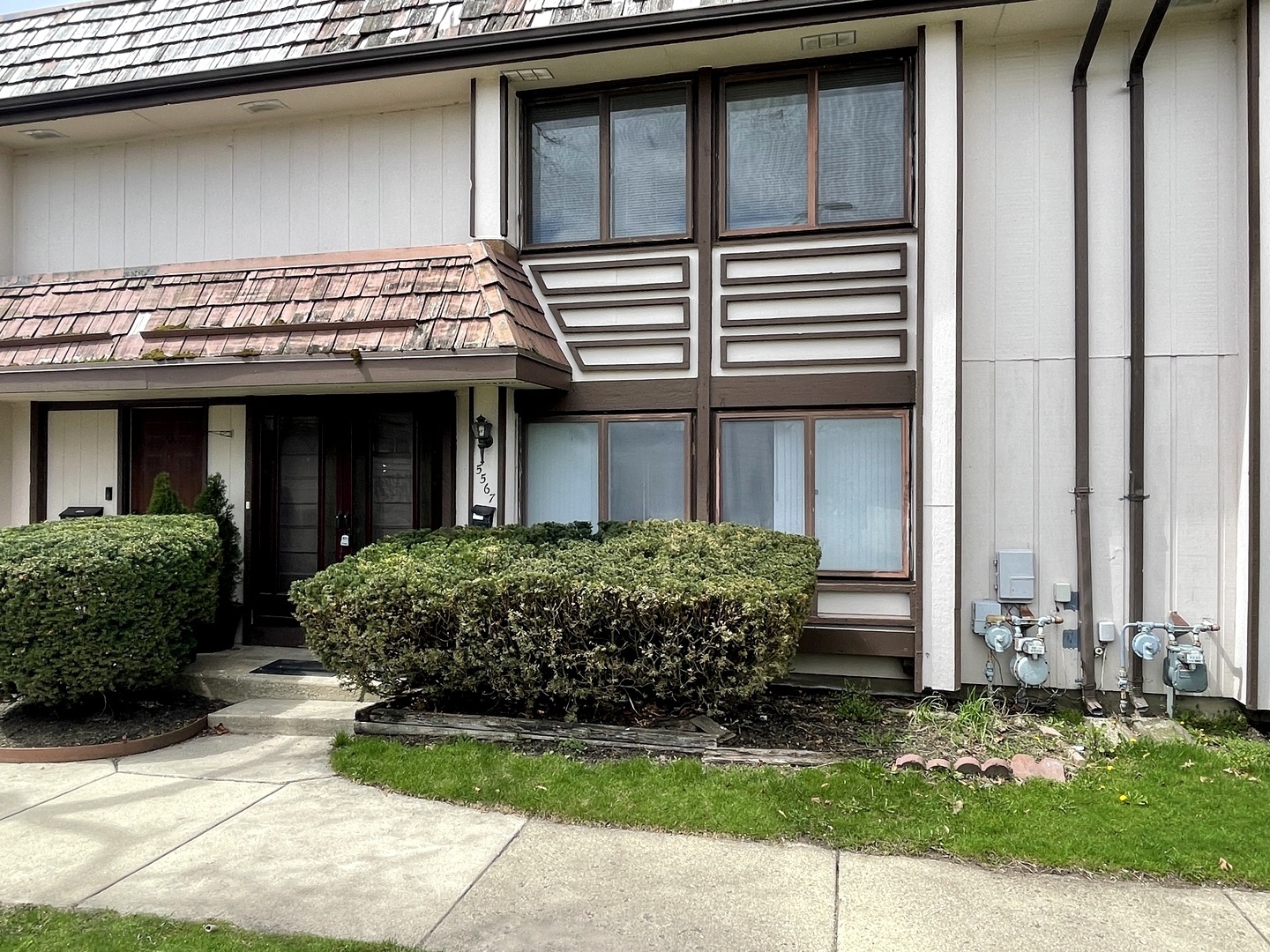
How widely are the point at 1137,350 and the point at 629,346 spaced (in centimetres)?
373

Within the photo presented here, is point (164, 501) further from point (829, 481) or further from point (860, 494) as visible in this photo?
point (860, 494)

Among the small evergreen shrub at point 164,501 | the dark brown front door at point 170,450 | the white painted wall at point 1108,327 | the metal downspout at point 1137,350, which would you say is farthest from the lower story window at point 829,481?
the dark brown front door at point 170,450

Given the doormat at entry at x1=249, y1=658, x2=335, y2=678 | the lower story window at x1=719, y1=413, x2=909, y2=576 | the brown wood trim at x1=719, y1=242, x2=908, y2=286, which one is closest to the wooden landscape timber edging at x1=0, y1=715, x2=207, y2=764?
Answer: the doormat at entry at x1=249, y1=658, x2=335, y2=678

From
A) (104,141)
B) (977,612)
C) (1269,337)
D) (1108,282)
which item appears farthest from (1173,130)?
(104,141)

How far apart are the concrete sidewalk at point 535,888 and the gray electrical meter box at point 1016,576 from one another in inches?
111

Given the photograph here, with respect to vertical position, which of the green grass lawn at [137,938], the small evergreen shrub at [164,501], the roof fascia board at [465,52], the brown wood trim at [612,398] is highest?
the roof fascia board at [465,52]

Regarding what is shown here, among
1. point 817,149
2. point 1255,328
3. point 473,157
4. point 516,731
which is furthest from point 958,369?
point 473,157

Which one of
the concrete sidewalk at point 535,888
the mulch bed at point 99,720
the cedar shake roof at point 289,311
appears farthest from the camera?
the cedar shake roof at point 289,311

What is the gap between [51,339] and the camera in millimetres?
7031

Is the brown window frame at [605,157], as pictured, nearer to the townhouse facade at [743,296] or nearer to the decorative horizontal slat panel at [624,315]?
the townhouse facade at [743,296]

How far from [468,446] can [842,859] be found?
4.59 m

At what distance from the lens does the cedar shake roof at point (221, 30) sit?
6.68m

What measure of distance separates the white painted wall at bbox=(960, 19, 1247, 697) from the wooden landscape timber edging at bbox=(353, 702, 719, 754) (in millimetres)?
2595

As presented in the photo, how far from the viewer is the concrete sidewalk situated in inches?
126
